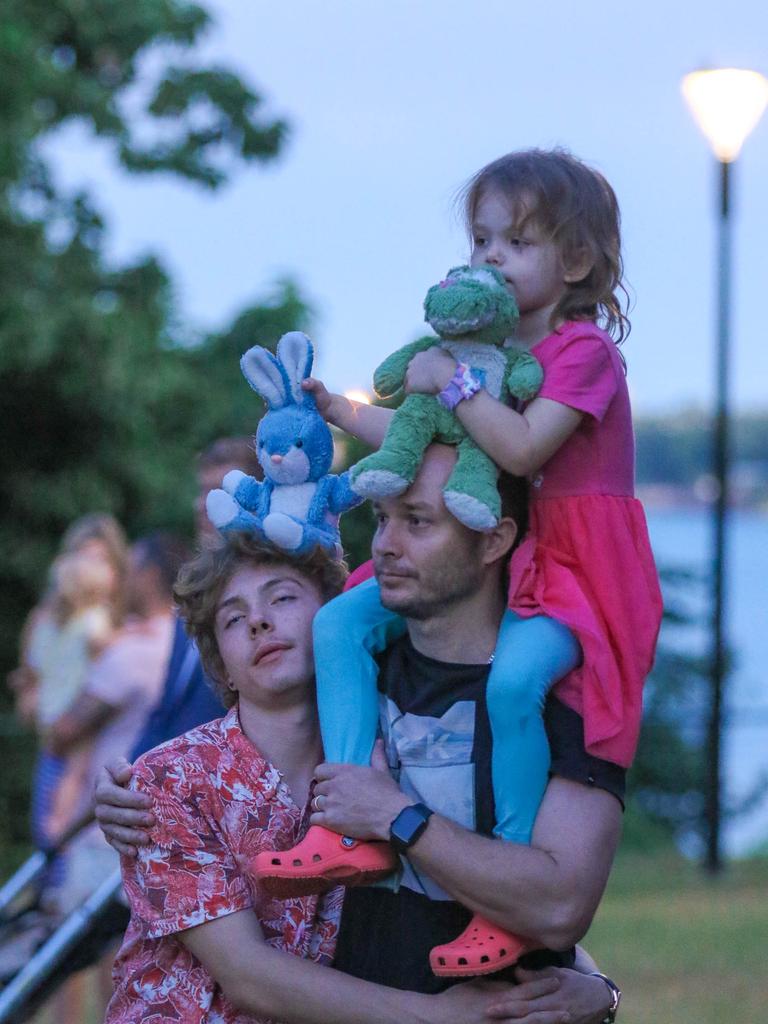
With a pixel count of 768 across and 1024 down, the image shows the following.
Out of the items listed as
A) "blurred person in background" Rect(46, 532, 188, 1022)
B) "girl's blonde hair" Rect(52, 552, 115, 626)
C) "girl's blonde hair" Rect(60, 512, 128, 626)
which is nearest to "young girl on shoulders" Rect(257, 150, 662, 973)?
"blurred person in background" Rect(46, 532, 188, 1022)

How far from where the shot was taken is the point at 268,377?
284 centimetres

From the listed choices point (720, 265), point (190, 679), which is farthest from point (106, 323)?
point (190, 679)

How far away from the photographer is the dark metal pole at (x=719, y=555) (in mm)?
12164

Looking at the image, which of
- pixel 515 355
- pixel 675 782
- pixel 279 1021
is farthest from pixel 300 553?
pixel 675 782

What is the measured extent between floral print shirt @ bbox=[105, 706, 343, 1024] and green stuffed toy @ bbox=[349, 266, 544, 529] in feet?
1.82

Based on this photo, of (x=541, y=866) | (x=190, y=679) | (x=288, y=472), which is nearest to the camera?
(x=541, y=866)

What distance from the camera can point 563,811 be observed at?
2.52m

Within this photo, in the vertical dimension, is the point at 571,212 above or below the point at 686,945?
above

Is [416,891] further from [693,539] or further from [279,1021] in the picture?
[693,539]

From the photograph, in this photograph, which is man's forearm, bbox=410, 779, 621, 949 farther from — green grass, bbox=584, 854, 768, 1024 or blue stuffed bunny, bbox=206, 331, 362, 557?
green grass, bbox=584, 854, 768, 1024

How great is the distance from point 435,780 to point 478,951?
0.29m

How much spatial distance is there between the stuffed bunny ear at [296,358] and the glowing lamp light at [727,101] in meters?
9.00

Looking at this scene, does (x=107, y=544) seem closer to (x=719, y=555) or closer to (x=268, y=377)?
(x=268, y=377)

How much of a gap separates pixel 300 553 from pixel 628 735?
2.23 feet
